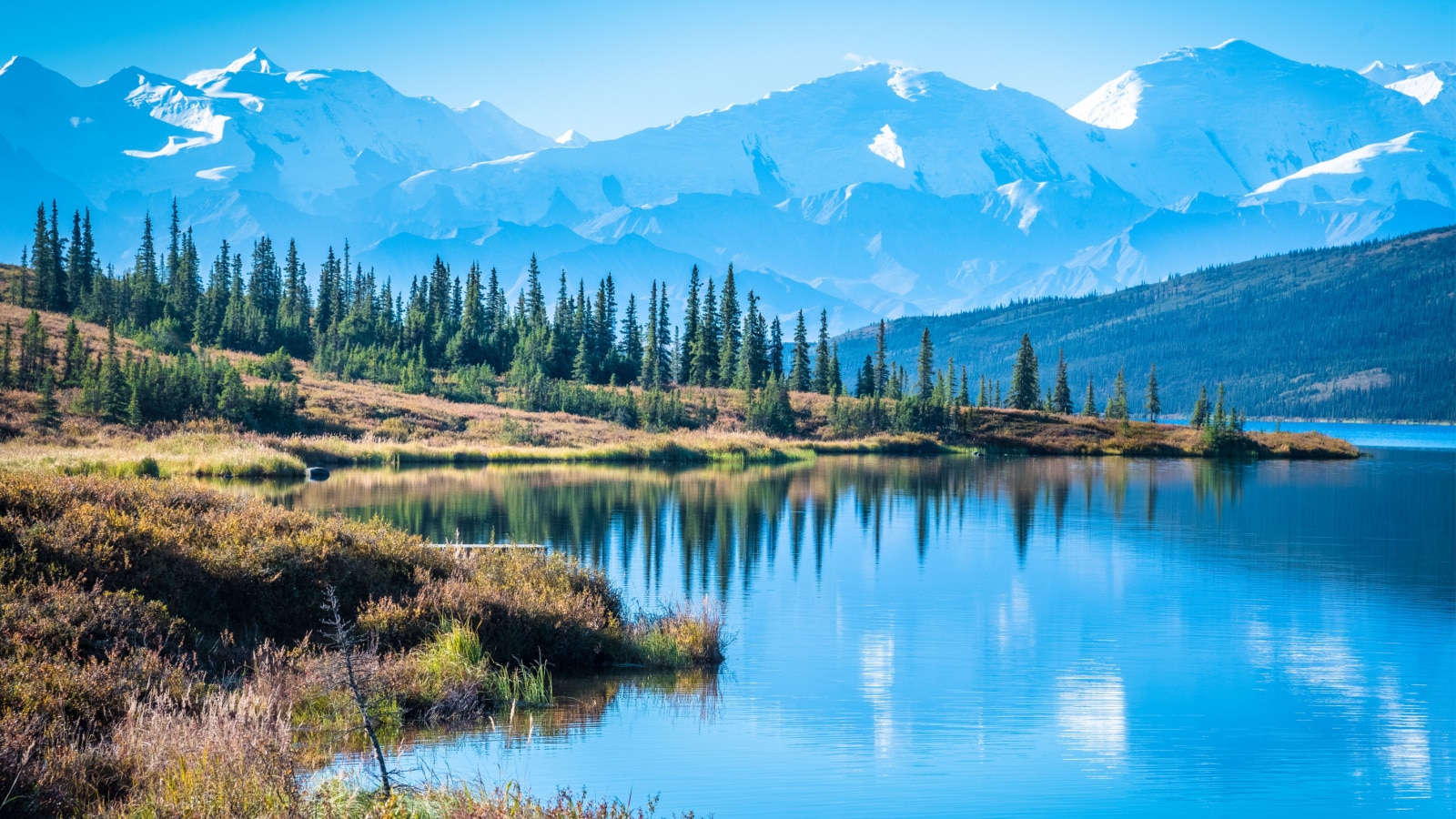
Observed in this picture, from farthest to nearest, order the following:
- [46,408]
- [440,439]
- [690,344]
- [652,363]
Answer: [690,344] → [652,363] → [440,439] → [46,408]

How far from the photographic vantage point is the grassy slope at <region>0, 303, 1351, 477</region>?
54.8 metres

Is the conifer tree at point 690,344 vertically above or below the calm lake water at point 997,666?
above

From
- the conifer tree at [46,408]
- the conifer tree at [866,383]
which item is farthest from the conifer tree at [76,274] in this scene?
the conifer tree at [866,383]

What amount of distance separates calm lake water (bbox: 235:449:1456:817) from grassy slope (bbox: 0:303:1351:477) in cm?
994

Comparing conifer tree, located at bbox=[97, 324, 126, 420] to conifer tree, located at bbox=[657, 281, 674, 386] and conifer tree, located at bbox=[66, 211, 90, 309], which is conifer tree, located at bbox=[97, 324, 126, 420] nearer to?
conifer tree, located at bbox=[66, 211, 90, 309]

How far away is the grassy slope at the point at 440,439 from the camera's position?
54.8 meters

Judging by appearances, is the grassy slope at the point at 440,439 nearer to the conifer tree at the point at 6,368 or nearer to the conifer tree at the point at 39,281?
the conifer tree at the point at 6,368

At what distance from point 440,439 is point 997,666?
6034cm

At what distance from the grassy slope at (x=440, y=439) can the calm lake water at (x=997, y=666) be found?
9.94 metres

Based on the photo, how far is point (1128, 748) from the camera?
1542 cm

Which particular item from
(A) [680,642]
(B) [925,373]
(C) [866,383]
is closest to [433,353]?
(C) [866,383]

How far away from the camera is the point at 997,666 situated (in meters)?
20.2

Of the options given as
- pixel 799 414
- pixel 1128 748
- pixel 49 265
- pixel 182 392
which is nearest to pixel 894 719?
pixel 1128 748

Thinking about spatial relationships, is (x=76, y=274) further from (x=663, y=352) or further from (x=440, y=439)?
(x=440, y=439)
